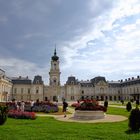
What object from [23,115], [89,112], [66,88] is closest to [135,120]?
[89,112]

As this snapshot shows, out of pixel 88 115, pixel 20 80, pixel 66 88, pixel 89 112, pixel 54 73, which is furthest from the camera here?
pixel 20 80

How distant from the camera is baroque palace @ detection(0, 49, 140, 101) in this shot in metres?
111

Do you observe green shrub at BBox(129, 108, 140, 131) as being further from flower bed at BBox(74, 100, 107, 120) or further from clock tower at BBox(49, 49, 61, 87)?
clock tower at BBox(49, 49, 61, 87)

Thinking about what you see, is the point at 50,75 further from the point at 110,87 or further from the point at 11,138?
the point at 11,138

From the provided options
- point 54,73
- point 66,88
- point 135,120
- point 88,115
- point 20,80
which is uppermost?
point 54,73

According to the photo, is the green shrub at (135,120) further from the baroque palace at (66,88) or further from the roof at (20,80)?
the roof at (20,80)

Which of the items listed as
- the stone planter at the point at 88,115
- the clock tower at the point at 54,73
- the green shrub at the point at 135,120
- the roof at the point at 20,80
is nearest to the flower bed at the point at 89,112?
the stone planter at the point at 88,115

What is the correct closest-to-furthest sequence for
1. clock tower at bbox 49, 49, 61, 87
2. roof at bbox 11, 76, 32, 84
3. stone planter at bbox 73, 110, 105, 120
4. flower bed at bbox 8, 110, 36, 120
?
flower bed at bbox 8, 110, 36, 120 → stone planter at bbox 73, 110, 105, 120 → clock tower at bbox 49, 49, 61, 87 → roof at bbox 11, 76, 32, 84

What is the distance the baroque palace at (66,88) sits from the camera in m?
111

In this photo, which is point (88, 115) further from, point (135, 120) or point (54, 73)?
point (54, 73)

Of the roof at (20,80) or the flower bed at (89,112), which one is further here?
the roof at (20,80)

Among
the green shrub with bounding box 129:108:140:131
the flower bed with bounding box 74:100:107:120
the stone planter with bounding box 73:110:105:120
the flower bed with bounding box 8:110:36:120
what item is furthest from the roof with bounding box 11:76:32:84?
the green shrub with bounding box 129:108:140:131

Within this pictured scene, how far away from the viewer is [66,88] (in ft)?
385

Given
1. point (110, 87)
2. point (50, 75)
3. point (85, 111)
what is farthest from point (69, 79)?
point (85, 111)
